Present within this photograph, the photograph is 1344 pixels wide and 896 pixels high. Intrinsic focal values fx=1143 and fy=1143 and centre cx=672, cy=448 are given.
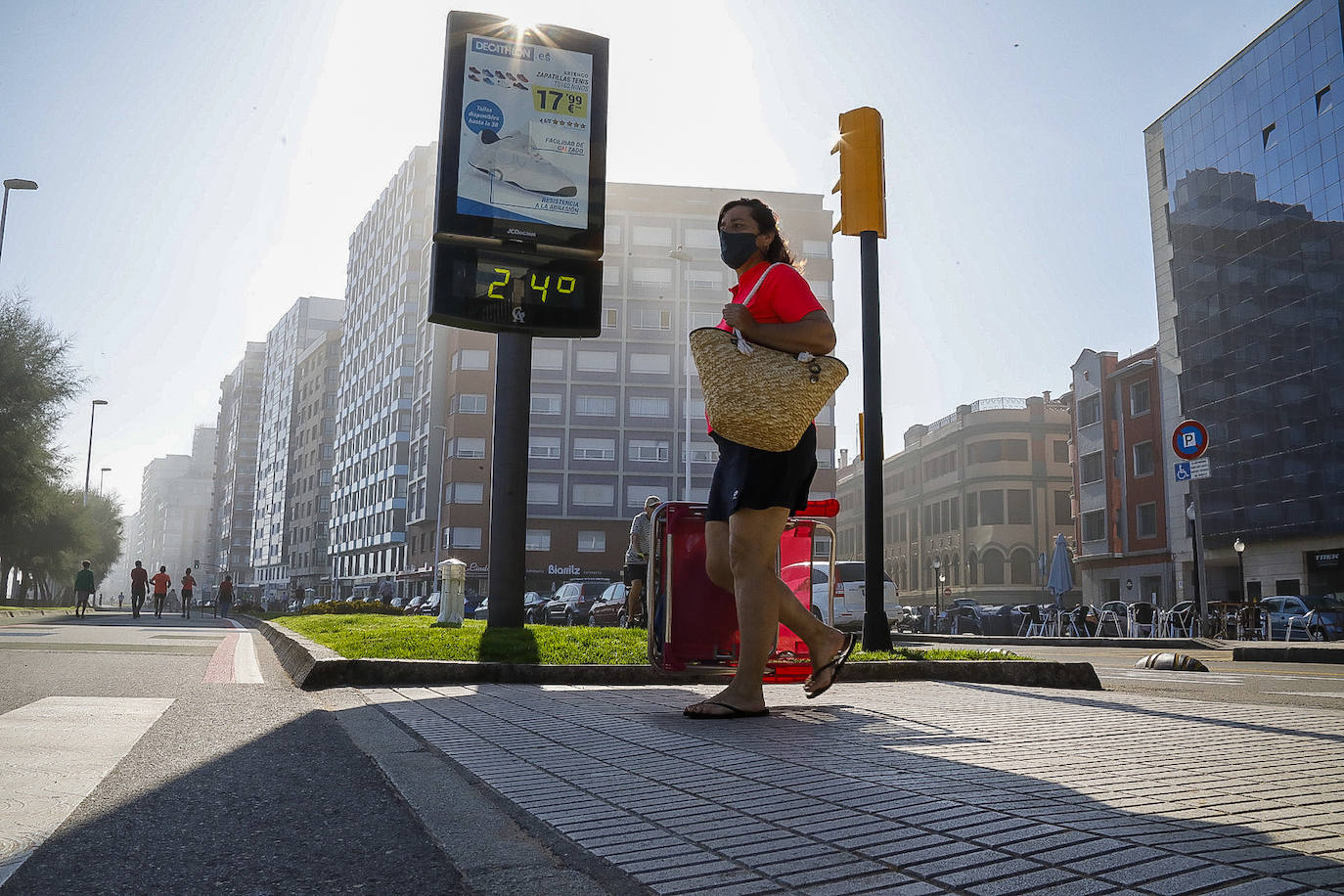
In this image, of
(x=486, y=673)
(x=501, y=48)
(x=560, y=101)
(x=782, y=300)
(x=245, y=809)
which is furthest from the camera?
(x=560, y=101)

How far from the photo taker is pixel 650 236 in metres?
73.4

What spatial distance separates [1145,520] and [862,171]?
52206 millimetres

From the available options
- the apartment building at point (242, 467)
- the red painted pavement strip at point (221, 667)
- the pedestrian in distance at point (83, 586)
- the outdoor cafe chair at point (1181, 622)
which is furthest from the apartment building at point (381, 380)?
the red painted pavement strip at point (221, 667)

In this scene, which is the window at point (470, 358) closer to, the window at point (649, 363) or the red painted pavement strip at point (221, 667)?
the window at point (649, 363)

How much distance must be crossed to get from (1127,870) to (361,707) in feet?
13.3

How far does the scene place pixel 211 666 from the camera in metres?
9.00

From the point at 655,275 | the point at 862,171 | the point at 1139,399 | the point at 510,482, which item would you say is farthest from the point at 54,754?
the point at 655,275

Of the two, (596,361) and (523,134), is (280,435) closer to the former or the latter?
(596,361)

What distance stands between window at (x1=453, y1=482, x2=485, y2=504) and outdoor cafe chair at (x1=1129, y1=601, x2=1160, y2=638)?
1789 inches

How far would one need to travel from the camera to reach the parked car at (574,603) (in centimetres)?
3303

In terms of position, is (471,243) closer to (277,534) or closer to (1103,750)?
(1103,750)

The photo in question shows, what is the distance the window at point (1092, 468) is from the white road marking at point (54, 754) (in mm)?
61157

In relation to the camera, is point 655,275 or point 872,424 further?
point 655,275

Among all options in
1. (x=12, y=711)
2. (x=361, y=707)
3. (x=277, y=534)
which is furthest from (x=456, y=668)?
(x=277, y=534)
